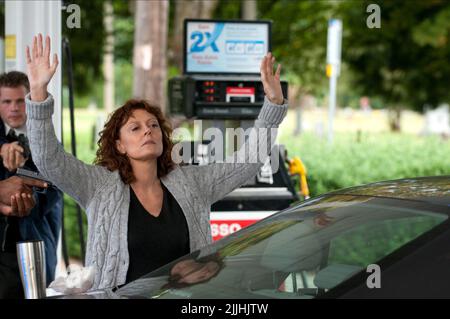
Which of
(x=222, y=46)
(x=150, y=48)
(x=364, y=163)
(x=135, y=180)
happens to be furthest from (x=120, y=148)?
(x=150, y=48)

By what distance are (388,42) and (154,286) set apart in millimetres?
18781

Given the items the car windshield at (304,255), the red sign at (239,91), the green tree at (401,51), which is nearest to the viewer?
the car windshield at (304,255)

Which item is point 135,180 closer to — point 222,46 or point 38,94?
point 38,94

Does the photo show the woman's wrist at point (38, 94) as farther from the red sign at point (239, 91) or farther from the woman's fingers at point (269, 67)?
the red sign at point (239, 91)

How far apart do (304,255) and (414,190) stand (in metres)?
0.50

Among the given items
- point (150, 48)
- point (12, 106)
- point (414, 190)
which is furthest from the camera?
point (150, 48)

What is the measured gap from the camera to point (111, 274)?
145 inches

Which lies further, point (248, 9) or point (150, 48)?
point (248, 9)

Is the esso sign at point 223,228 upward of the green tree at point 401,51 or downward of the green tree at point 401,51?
downward

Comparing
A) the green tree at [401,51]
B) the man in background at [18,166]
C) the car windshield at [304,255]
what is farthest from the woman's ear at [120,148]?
the green tree at [401,51]

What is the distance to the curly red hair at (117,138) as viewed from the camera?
156 inches

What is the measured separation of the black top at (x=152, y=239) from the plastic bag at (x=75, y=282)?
45cm

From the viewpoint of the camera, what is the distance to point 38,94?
12.1ft
